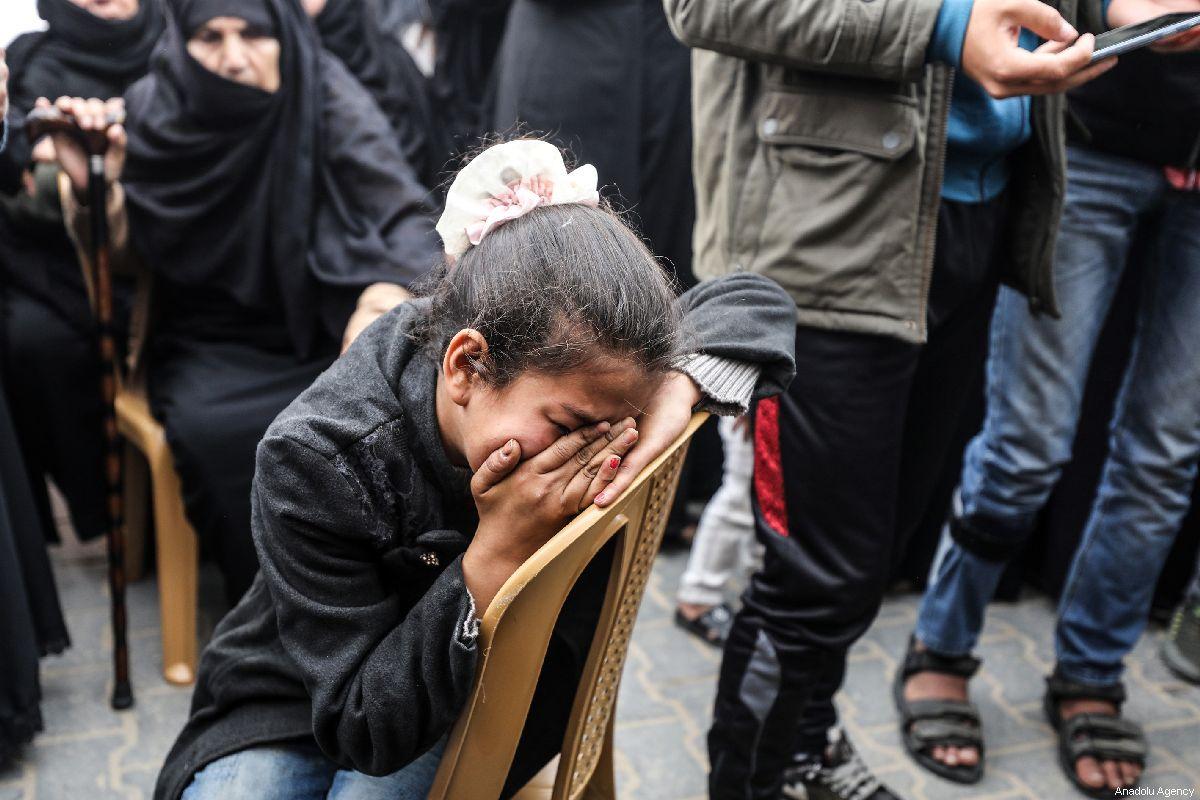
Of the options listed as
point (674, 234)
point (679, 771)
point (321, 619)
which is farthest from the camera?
point (674, 234)

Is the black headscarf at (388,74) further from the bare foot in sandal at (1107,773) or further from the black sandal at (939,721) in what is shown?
the bare foot in sandal at (1107,773)

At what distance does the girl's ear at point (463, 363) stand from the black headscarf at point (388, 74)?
2.63 metres

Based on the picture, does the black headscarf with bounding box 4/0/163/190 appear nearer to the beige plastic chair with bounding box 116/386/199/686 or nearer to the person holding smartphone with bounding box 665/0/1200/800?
the beige plastic chair with bounding box 116/386/199/686

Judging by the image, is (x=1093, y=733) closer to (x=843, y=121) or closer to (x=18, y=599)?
(x=843, y=121)

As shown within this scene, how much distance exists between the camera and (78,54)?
2.82 meters

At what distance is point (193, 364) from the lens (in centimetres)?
278

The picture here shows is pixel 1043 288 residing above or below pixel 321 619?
above

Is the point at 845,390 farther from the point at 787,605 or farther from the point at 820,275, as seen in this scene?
the point at 787,605

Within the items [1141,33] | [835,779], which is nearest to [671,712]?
[835,779]

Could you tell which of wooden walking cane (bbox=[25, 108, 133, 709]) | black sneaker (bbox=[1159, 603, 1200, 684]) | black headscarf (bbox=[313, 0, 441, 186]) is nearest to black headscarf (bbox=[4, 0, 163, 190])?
wooden walking cane (bbox=[25, 108, 133, 709])

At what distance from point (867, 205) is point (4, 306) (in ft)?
7.60

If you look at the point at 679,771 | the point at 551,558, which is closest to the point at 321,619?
the point at 551,558

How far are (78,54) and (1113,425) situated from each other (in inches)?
107

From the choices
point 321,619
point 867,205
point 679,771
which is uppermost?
point 867,205
